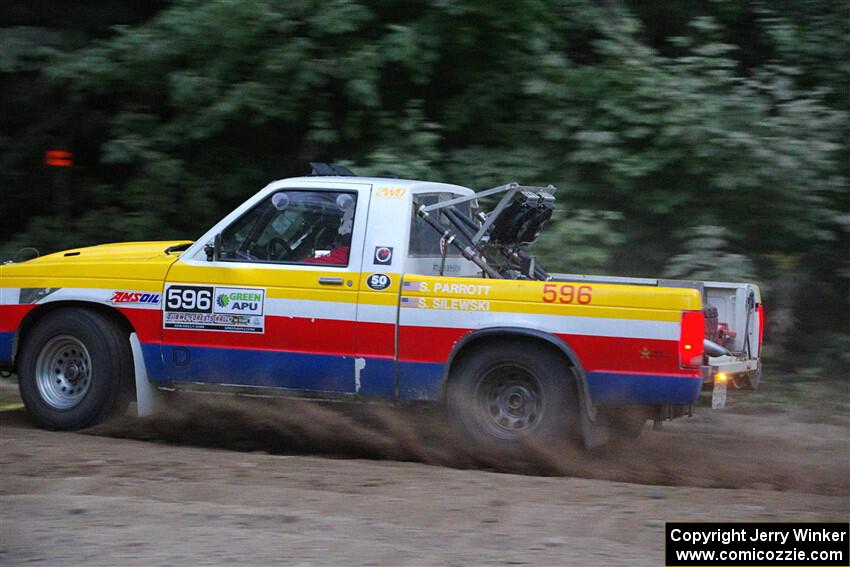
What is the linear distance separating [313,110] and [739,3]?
4622 millimetres

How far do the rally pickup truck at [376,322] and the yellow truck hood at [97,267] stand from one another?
0.02 m

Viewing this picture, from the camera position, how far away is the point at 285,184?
7262mm

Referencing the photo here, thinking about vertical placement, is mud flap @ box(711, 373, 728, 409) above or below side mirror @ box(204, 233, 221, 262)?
below

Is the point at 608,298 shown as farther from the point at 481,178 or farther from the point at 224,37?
the point at 224,37

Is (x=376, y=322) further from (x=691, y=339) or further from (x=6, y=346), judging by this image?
(x=6, y=346)

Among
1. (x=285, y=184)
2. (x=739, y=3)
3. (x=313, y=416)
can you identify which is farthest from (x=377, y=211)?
(x=739, y=3)

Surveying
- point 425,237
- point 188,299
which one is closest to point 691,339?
point 425,237

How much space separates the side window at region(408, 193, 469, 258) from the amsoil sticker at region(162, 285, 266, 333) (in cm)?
104

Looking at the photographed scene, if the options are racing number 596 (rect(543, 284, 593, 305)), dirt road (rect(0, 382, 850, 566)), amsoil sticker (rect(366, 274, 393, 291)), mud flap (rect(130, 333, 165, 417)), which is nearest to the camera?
dirt road (rect(0, 382, 850, 566))

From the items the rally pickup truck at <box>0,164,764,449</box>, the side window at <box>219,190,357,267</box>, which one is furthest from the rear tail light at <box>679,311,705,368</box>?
the side window at <box>219,190,357,267</box>

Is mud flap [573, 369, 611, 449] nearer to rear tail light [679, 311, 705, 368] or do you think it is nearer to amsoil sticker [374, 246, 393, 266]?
rear tail light [679, 311, 705, 368]

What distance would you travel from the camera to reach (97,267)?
293 inches

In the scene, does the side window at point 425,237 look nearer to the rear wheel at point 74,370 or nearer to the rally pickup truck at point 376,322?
the rally pickup truck at point 376,322

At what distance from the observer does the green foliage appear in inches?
387
